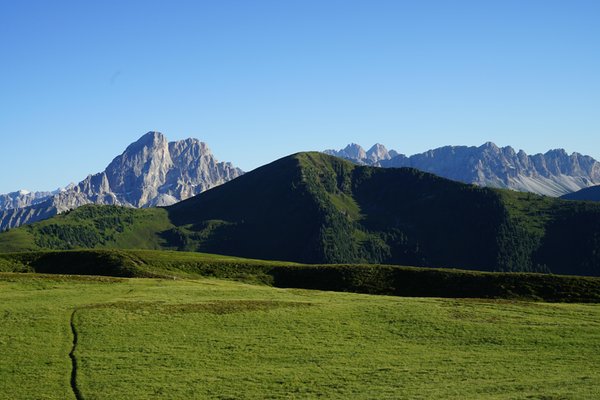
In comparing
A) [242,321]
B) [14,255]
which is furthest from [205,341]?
[14,255]

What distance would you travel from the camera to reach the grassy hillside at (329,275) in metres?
97.8

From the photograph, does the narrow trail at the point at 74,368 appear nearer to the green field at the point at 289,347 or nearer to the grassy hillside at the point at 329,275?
the green field at the point at 289,347

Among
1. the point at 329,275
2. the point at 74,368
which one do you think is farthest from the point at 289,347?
the point at 329,275

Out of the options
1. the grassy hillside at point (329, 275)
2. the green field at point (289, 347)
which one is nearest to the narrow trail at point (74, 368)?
the green field at point (289, 347)

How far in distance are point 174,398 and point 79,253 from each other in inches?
4137

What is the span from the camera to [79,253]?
450ft

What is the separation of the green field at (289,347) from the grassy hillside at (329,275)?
17874mm

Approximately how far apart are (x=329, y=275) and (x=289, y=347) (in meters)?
64.1

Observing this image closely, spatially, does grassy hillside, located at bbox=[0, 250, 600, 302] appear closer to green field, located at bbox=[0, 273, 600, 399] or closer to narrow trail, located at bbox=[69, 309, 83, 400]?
green field, located at bbox=[0, 273, 600, 399]

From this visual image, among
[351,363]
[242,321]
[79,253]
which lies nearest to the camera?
[351,363]

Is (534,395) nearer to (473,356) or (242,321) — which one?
(473,356)

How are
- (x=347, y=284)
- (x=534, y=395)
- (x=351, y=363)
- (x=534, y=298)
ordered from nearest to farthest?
1. (x=534, y=395)
2. (x=351, y=363)
3. (x=534, y=298)
4. (x=347, y=284)

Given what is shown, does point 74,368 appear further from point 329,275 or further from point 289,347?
point 329,275

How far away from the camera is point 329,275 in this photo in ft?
389
